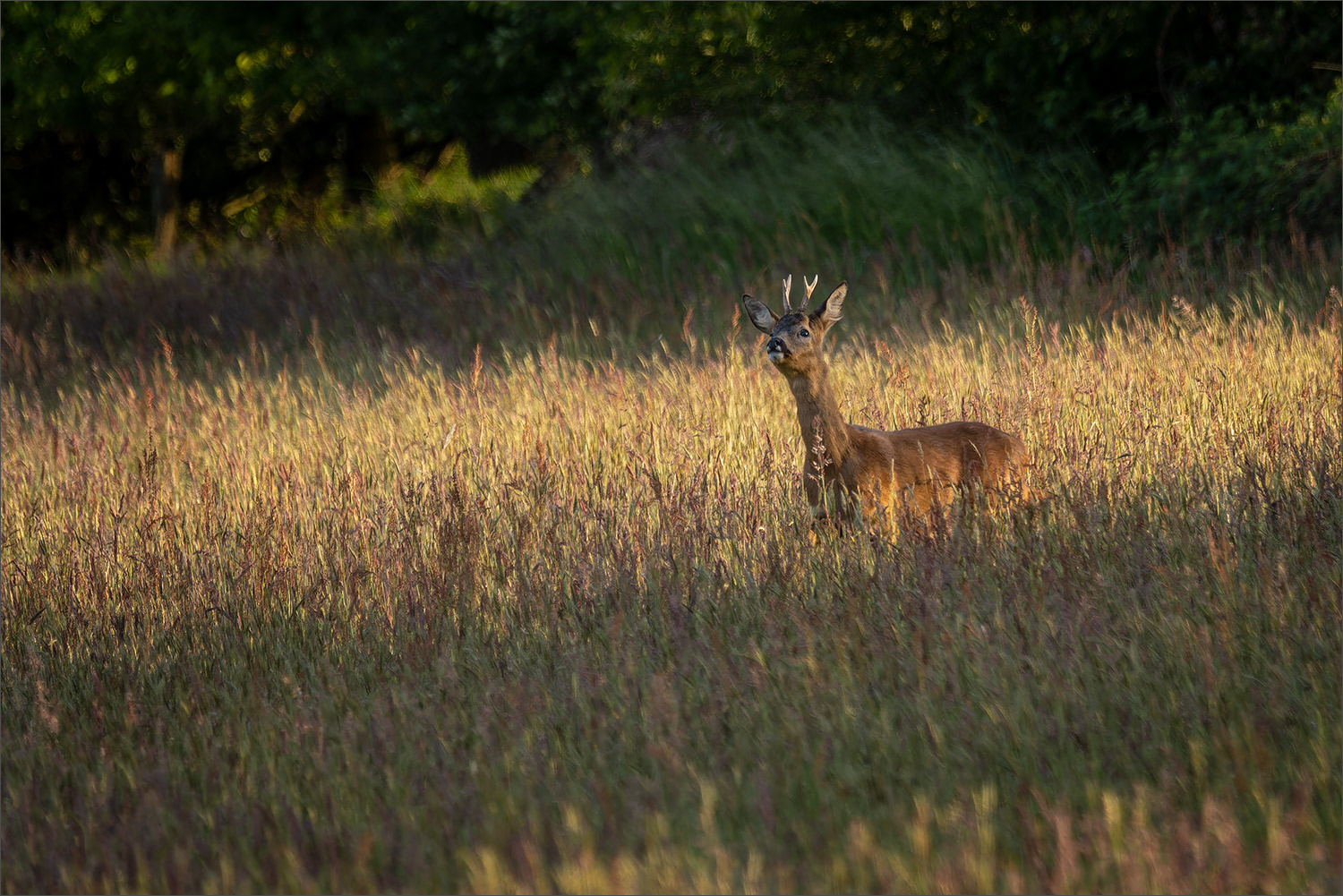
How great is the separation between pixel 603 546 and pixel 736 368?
3.21m

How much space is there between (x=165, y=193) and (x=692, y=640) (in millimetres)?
21632

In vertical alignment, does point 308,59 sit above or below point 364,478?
above

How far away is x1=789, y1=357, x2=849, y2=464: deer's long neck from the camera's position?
20.5 feet

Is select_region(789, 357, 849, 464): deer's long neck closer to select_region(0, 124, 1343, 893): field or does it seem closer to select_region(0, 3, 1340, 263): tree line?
select_region(0, 124, 1343, 893): field

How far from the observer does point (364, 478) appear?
24.6 feet

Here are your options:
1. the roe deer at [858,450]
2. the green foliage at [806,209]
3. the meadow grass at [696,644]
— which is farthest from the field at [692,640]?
the green foliage at [806,209]

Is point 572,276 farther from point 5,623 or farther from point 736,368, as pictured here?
point 5,623

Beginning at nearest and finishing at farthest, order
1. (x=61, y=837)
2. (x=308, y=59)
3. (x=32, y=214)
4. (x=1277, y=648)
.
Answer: (x=61, y=837) → (x=1277, y=648) → (x=308, y=59) → (x=32, y=214)

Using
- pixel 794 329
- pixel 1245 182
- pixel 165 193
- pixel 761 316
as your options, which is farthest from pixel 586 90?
pixel 794 329

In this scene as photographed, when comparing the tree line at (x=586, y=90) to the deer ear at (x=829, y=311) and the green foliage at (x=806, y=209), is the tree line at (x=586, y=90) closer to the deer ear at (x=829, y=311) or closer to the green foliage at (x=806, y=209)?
the green foliage at (x=806, y=209)

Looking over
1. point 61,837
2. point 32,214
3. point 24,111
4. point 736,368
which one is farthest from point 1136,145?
point 32,214

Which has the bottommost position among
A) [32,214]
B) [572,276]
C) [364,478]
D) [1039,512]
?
[1039,512]

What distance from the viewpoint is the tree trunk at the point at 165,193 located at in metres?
23.5

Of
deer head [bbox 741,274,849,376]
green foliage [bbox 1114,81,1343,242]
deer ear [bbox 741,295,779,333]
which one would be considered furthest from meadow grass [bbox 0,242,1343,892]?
green foliage [bbox 1114,81,1343,242]
